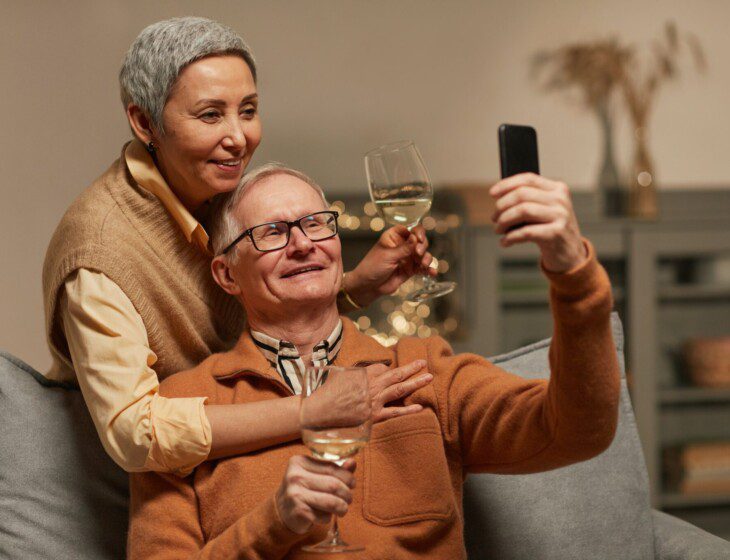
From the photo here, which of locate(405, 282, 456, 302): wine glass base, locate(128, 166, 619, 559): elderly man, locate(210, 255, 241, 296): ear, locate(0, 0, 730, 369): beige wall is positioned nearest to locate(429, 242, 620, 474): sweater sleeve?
locate(128, 166, 619, 559): elderly man

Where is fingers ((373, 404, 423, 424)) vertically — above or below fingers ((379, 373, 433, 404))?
below

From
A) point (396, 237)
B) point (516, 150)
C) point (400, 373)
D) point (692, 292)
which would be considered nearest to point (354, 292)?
point (396, 237)

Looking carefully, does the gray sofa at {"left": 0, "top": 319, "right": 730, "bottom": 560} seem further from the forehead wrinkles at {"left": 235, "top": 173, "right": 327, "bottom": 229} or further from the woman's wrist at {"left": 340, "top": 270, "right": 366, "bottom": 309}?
the forehead wrinkles at {"left": 235, "top": 173, "right": 327, "bottom": 229}

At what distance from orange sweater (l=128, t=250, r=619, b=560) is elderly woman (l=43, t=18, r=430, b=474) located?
0.06 meters

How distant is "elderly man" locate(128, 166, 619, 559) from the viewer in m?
1.35

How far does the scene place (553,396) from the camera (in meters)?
1.42

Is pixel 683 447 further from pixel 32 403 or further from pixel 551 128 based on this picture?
pixel 32 403

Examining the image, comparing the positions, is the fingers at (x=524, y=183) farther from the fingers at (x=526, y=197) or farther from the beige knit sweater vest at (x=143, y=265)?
the beige knit sweater vest at (x=143, y=265)

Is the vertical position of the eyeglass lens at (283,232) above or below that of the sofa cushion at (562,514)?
above

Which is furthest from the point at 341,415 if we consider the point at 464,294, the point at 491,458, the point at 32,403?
the point at 464,294

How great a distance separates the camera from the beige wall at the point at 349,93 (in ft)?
12.7

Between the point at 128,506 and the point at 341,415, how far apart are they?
2.66 feet

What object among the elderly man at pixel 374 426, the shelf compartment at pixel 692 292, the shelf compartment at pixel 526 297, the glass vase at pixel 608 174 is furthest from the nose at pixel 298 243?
the glass vase at pixel 608 174

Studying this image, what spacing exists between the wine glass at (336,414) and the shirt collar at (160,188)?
642 mm
